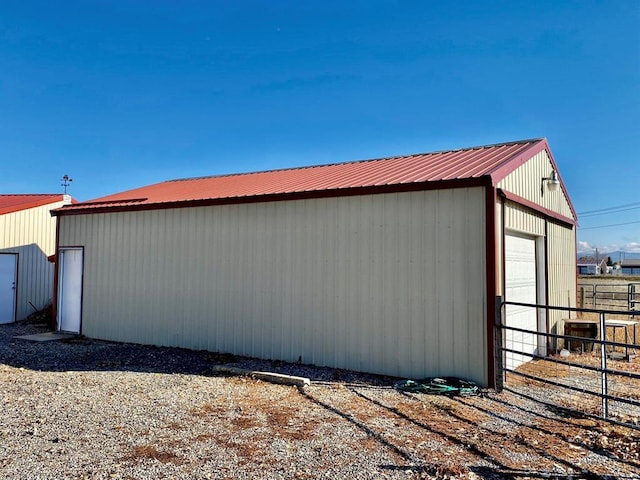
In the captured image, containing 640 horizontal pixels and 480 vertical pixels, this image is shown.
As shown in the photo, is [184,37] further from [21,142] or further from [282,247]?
[21,142]

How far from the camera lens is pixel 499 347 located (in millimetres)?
5793

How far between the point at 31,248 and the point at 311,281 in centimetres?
1023

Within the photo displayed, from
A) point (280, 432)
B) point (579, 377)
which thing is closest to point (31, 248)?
point (280, 432)

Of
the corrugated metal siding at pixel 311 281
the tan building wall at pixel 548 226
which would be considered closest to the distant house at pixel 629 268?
the tan building wall at pixel 548 226

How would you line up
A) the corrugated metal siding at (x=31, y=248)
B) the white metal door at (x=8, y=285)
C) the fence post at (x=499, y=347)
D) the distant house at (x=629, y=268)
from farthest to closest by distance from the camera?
the distant house at (x=629, y=268) < the corrugated metal siding at (x=31, y=248) < the white metal door at (x=8, y=285) < the fence post at (x=499, y=347)

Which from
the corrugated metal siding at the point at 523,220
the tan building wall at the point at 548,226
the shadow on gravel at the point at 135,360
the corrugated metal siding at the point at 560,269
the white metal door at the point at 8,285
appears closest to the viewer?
the shadow on gravel at the point at 135,360

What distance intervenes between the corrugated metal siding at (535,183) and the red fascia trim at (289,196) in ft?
2.90

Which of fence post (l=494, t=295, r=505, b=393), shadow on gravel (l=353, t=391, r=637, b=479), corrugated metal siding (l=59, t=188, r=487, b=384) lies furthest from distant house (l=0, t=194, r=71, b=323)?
fence post (l=494, t=295, r=505, b=393)

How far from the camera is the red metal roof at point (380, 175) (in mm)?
6770

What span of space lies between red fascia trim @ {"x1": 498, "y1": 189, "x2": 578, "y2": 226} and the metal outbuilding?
4cm

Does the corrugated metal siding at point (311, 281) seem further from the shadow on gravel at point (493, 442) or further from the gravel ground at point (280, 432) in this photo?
the shadow on gravel at point (493, 442)

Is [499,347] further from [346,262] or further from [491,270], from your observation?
[346,262]

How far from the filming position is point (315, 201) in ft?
24.9

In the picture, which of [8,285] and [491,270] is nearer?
[491,270]
